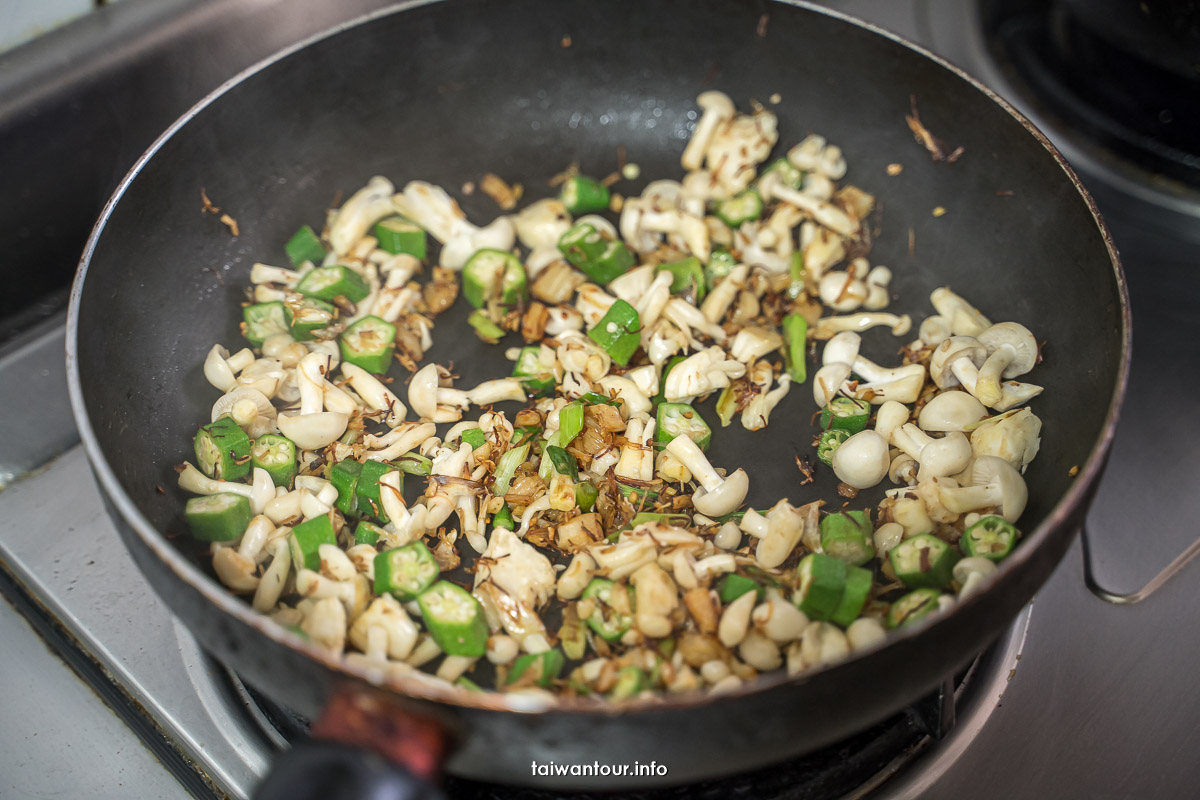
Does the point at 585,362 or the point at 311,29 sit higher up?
the point at 311,29

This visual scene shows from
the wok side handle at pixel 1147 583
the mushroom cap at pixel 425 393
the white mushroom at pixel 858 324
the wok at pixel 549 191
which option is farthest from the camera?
the white mushroom at pixel 858 324

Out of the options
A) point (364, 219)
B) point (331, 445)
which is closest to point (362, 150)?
point (364, 219)

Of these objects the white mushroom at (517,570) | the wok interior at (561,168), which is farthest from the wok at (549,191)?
the white mushroom at (517,570)

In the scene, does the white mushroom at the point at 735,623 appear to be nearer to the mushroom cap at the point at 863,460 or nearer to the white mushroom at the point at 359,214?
the mushroom cap at the point at 863,460

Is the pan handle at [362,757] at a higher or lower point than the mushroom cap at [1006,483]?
higher

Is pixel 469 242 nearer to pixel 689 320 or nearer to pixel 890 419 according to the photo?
pixel 689 320

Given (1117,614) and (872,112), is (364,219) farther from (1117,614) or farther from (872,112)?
(1117,614)

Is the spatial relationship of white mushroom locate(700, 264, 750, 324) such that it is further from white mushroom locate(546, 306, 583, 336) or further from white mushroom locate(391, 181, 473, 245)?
white mushroom locate(391, 181, 473, 245)
